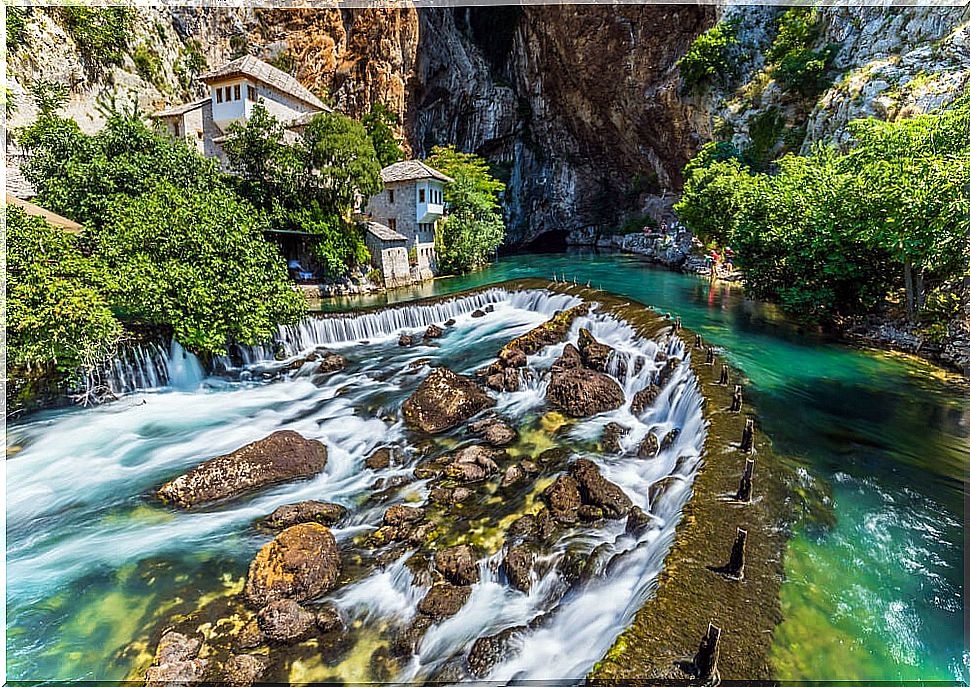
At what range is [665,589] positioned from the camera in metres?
5.75

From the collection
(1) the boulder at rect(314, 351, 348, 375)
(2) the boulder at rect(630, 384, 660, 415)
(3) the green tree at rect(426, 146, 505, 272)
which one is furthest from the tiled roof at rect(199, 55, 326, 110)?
(2) the boulder at rect(630, 384, 660, 415)

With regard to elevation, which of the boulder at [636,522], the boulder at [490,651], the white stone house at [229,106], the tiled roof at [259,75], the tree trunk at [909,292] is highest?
the tiled roof at [259,75]

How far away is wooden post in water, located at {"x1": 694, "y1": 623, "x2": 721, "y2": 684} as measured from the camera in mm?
4473

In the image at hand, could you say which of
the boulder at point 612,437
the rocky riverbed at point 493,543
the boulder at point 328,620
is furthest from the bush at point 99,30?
the boulder at point 612,437

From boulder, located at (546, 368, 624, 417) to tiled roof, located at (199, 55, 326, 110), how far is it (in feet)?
88.3

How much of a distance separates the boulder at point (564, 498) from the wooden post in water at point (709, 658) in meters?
3.53

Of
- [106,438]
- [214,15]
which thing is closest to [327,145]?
[106,438]

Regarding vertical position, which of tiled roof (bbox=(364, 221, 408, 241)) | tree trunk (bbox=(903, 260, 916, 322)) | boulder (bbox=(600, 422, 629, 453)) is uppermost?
tiled roof (bbox=(364, 221, 408, 241))

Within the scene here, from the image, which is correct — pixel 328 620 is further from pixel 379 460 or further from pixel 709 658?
pixel 709 658

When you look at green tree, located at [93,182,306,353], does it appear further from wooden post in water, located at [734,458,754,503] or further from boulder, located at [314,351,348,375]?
wooden post in water, located at [734,458,754,503]

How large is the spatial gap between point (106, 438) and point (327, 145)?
1846cm

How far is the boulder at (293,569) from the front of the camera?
6.79 metres

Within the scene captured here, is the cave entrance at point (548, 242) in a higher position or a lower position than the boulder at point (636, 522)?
higher

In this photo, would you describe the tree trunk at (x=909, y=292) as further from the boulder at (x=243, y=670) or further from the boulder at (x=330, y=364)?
the boulder at (x=243, y=670)
